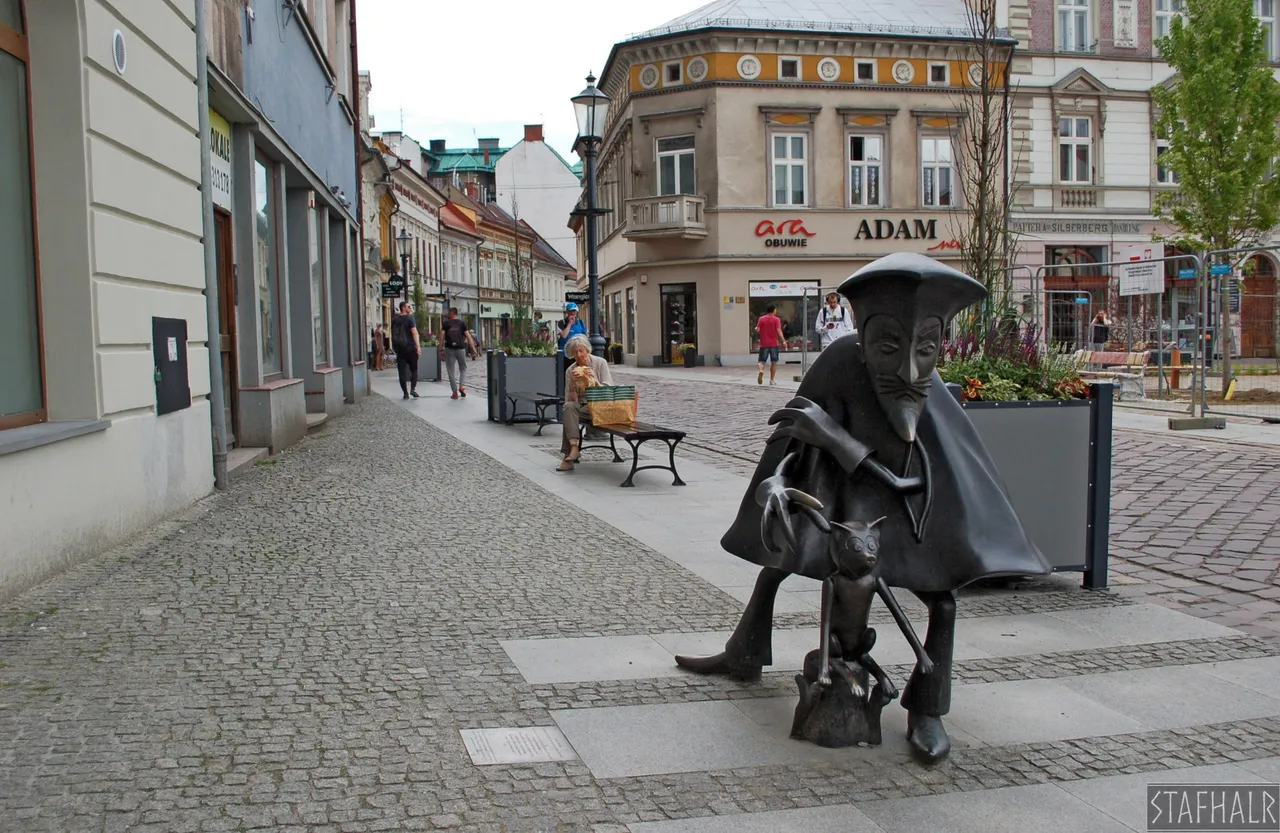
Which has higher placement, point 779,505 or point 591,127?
point 591,127

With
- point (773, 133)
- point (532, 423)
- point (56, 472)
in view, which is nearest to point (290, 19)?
point (532, 423)

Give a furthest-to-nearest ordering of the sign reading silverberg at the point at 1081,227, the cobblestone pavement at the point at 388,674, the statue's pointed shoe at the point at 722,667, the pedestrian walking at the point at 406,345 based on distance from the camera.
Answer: the sign reading silverberg at the point at 1081,227 → the pedestrian walking at the point at 406,345 → the statue's pointed shoe at the point at 722,667 → the cobblestone pavement at the point at 388,674

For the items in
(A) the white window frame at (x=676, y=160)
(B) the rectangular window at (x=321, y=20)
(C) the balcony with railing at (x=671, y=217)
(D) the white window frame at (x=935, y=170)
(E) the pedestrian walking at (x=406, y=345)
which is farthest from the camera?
(D) the white window frame at (x=935, y=170)

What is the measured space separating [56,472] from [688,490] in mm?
5276

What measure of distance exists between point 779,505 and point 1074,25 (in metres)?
40.3

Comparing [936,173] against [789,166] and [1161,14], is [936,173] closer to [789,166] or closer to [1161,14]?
[789,166]

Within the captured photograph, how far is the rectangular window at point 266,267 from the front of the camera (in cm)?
1312

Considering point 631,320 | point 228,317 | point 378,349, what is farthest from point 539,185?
point 228,317

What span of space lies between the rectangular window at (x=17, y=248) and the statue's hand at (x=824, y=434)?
476cm

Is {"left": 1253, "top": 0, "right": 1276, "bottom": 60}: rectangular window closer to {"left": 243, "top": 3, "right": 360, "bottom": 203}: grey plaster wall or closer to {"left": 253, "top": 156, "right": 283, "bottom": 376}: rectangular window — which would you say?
{"left": 243, "top": 3, "right": 360, "bottom": 203}: grey plaster wall

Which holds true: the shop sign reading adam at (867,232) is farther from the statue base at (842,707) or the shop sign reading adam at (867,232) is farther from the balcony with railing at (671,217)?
the statue base at (842,707)

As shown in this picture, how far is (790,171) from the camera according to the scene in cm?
3906

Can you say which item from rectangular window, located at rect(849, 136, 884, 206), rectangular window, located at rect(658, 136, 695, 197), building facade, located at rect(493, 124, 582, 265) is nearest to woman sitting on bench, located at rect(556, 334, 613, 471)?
rectangular window, located at rect(658, 136, 695, 197)

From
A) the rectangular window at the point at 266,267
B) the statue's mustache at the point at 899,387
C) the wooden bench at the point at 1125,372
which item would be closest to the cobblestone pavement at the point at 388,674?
the statue's mustache at the point at 899,387
